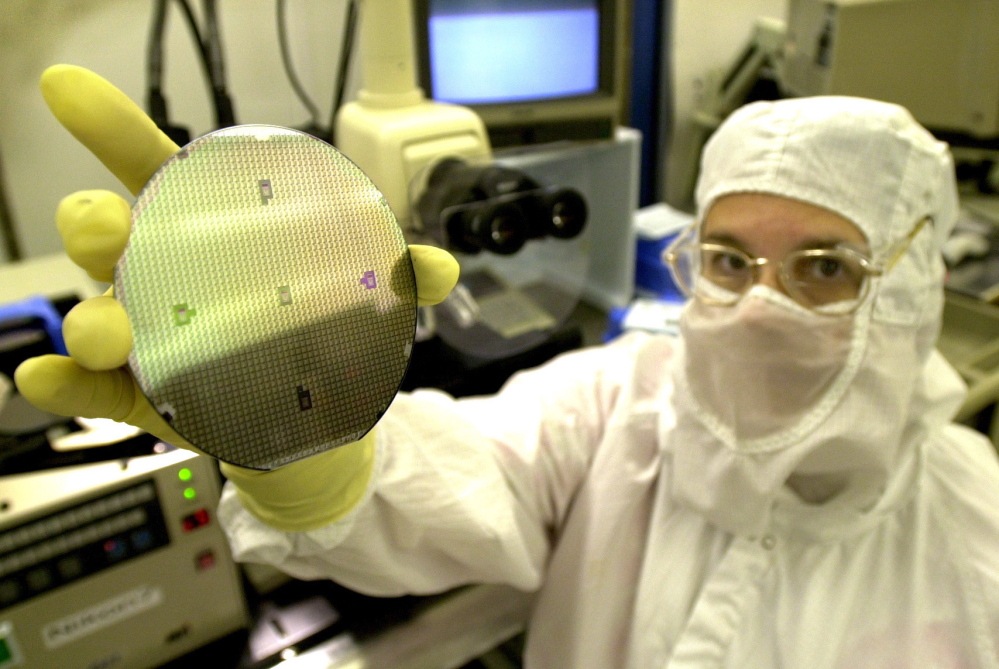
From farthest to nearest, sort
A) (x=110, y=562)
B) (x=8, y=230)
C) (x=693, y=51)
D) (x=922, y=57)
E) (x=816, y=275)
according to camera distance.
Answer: (x=693, y=51) < (x=922, y=57) < (x=8, y=230) < (x=816, y=275) < (x=110, y=562)

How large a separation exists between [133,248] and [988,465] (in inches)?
39.9

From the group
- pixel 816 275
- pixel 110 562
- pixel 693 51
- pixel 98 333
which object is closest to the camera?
pixel 98 333

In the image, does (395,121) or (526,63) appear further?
(526,63)

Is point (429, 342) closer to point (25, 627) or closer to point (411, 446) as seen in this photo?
point (411, 446)

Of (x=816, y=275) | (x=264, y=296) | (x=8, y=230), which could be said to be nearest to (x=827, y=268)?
(x=816, y=275)

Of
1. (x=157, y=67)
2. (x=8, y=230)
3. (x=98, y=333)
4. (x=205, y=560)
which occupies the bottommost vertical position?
(x=205, y=560)

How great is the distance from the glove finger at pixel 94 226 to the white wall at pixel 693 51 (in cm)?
187

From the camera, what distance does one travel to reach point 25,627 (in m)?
0.65

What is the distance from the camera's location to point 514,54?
3.99ft

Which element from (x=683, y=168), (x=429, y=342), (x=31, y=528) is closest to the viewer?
(x=31, y=528)

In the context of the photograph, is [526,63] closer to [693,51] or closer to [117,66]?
[117,66]

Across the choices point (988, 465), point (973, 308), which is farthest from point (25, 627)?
point (973, 308)

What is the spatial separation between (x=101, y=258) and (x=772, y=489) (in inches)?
27.4

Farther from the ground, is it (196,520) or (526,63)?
(526,63)
